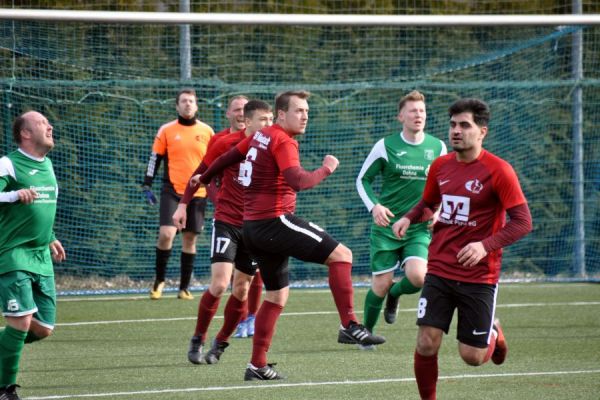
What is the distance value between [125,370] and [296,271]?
7260mm

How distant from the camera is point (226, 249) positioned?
363 inches

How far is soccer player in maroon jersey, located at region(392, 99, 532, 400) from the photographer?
6.51 meters

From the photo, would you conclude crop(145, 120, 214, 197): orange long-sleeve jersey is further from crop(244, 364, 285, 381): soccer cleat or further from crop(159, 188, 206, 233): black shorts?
crop(244, 364, 285, 381): soccer cleat

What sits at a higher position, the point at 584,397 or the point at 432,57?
the point at 432,57

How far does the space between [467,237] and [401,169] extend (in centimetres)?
309

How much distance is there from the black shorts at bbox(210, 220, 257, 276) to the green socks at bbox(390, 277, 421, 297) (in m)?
1.49

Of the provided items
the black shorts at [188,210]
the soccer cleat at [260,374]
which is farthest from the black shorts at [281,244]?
the black shorts at [188,210]

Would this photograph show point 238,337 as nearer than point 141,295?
Yes

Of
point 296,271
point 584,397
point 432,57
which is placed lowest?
point 296,271

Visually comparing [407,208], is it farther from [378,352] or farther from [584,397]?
[584,397]

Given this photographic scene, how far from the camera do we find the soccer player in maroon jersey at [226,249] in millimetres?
8766

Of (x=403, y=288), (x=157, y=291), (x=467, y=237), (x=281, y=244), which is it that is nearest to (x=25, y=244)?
(x=281, y=244)

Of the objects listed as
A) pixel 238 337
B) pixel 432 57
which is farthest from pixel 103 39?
pixel 238 337

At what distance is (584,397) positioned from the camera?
7.08 meters
